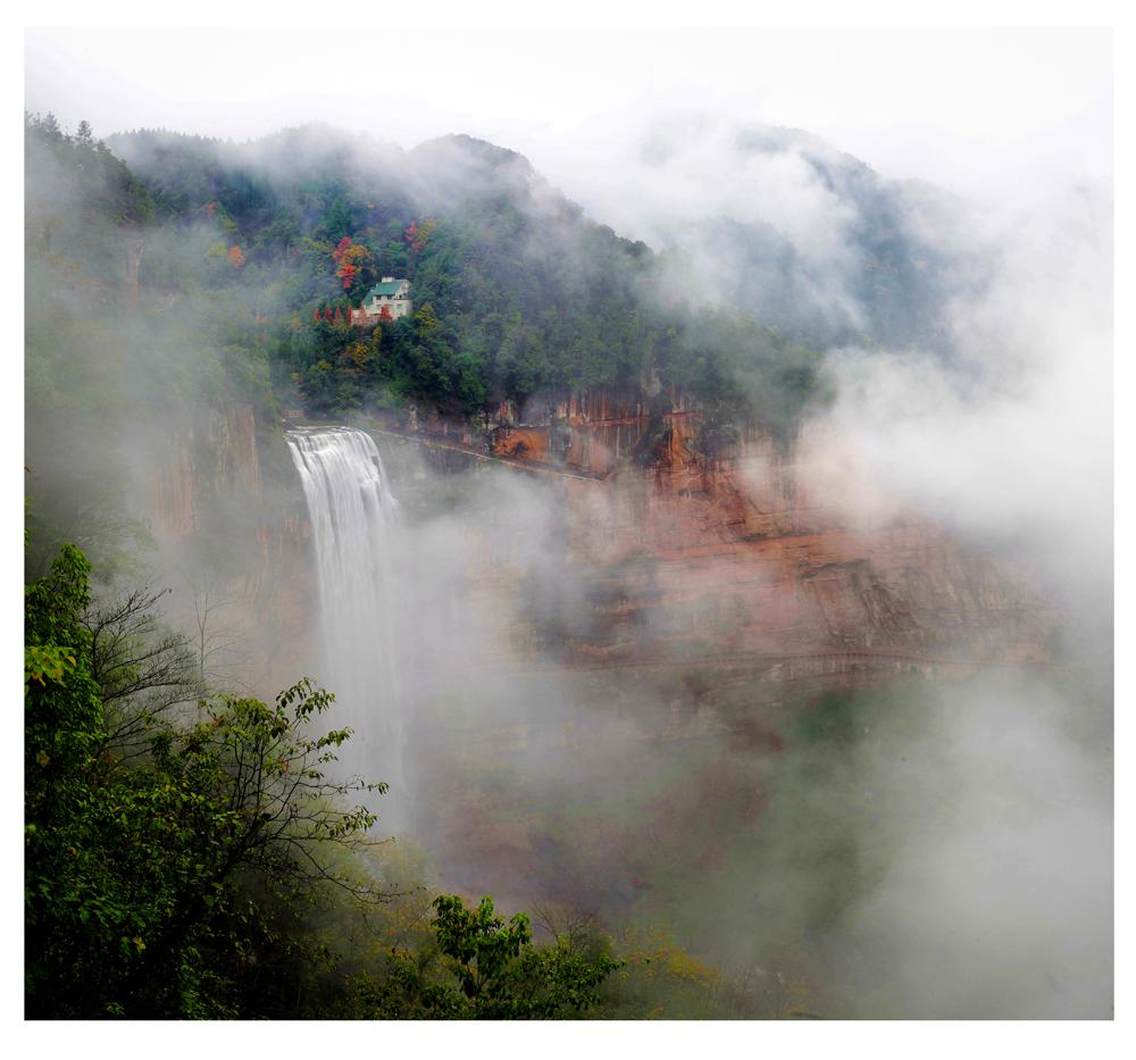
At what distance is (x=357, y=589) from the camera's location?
22.1 metres

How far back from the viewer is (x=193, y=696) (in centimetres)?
1328

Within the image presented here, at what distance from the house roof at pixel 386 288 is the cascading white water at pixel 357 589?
4.45 metres

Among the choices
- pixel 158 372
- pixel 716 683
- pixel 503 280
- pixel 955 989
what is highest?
pixel 503 280

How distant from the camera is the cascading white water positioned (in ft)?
68.4

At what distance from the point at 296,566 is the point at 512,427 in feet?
23.0

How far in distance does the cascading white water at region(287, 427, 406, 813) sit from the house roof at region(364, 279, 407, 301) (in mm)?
4450

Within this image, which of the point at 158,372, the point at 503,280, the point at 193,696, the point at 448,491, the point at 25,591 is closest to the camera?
the point at 25,591

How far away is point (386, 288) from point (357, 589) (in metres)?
8.35

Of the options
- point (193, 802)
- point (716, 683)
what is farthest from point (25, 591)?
point (716, 683)

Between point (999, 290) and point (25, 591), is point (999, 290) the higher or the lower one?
the higher one

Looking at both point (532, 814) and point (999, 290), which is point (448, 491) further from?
point (999, 290)

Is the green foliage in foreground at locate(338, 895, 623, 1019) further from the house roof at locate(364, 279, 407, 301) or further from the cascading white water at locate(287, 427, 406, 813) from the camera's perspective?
the house roof at locate(364, 279, 407, 301)

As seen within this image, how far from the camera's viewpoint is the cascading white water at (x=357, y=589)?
2086cm

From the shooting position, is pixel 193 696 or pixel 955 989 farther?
pixel 955 989
